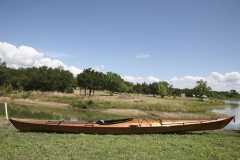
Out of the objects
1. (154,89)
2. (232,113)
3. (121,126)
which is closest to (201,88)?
(154,89)

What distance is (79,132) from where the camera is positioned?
20.8m

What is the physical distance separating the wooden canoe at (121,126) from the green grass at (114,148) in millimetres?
1505

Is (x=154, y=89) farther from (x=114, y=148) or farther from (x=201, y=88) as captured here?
(x=114, y=148)

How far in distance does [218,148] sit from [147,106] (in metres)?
39.1

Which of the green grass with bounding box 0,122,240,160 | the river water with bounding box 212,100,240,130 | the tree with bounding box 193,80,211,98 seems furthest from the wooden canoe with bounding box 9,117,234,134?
the tree with bounding box 193,80,211,98

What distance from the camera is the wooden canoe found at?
20.5 m

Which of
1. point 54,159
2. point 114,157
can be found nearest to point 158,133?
point 114,157

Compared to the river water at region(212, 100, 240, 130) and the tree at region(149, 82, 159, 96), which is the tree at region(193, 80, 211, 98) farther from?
the river water at region(212, 100, 240, 130)

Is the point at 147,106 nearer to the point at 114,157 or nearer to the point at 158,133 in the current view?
the point at 158,133

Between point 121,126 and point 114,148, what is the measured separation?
5524 millimetres

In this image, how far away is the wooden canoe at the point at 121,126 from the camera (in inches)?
808

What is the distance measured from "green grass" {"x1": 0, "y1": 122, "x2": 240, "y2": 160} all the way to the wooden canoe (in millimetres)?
1505

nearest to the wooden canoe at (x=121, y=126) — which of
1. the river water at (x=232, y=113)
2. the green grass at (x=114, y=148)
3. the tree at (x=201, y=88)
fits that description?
the green grass at (x=114, y=148)

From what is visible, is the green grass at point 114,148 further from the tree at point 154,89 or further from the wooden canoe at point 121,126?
the tree at point 154,89
